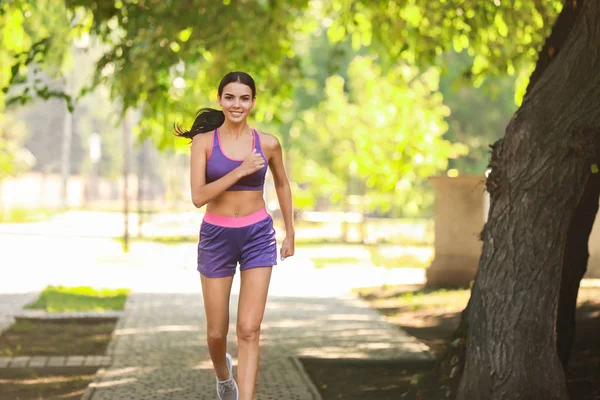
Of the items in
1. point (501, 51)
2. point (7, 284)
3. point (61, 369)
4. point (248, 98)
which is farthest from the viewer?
point (7, 284)

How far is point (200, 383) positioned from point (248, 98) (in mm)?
3296

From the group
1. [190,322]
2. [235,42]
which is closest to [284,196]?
[190,322]

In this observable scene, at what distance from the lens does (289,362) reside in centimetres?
979

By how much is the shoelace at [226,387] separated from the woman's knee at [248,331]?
701 millimetres

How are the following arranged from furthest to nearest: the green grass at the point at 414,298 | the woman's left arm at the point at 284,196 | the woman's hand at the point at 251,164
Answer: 1. the green grass at the point at 414,298
2. the woman's left arm at the point at 284,196
3. the woman's hand at the point at 251,164

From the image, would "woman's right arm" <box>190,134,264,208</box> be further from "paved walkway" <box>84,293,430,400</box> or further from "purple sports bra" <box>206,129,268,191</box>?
"paved walkway" <box>84,293,430,400</box>

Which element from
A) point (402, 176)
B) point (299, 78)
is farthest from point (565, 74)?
point (402, 176)

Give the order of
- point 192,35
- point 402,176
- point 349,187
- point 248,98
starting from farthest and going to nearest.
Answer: point 349,187 → point 402,176 → point 192,35 → point 248,98

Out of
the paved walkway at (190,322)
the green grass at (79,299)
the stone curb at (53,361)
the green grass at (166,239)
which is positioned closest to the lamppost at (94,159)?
the green grass at (166,239)

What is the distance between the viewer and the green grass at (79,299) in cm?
1510

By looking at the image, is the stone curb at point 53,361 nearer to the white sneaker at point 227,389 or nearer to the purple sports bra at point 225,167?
the white sneaker at point 227,389

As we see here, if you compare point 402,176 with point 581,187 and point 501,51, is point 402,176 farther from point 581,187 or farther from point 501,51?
point 581,187

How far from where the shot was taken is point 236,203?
6.02 m

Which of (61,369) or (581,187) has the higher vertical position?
(581,187)
